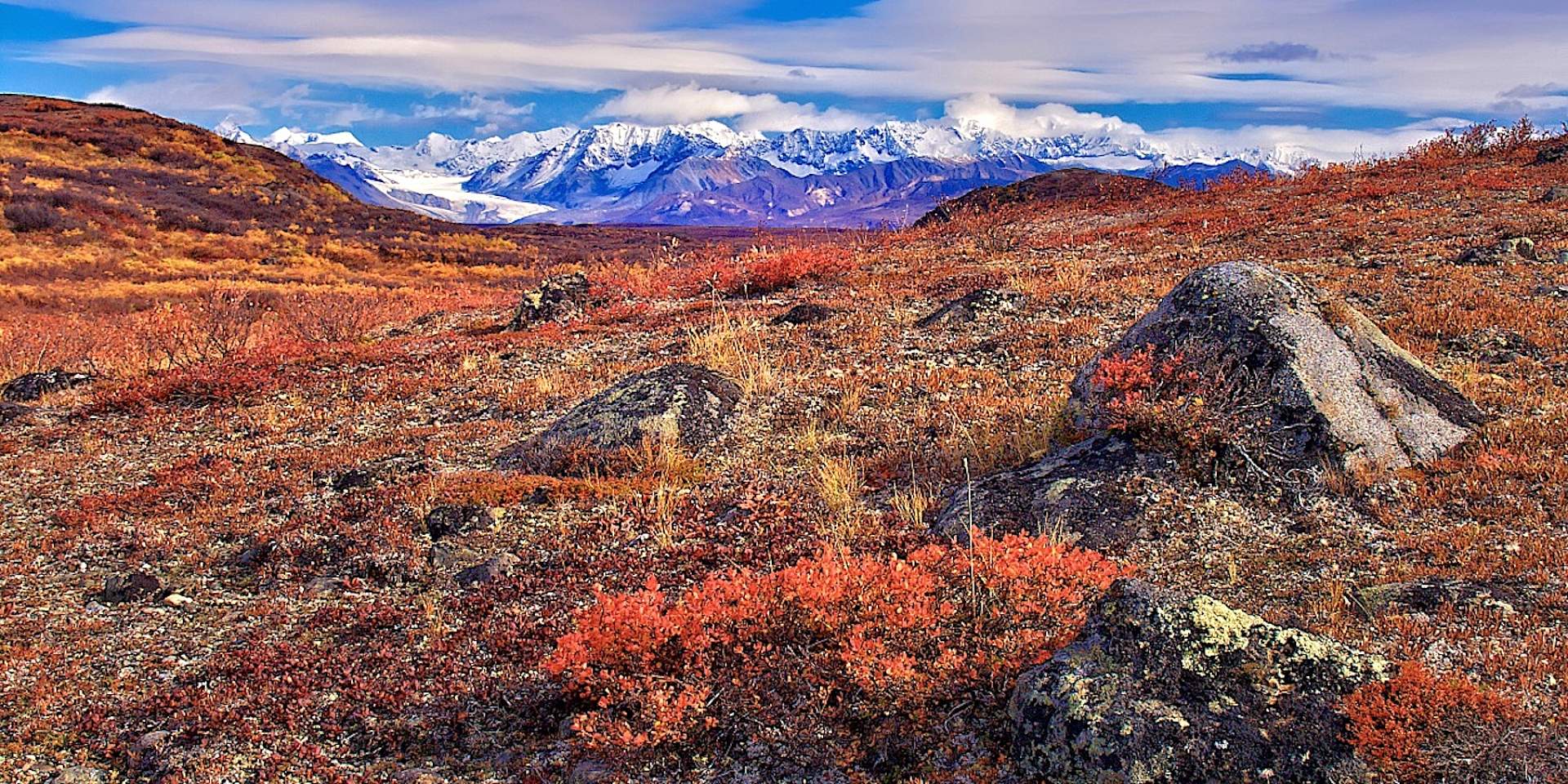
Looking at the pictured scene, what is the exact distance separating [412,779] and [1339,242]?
21372 mm

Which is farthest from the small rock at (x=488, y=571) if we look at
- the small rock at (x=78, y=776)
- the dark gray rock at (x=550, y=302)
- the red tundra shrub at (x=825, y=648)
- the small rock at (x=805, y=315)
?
the dark gray rock at (x=550, y=302)

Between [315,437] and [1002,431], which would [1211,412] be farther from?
[315,437]

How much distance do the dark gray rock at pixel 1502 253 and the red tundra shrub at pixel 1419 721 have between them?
1499cm

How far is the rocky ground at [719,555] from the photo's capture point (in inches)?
215

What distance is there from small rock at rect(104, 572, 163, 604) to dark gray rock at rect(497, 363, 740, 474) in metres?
3.86

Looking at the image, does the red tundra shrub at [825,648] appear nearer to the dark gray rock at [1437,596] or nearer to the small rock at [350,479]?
the dark gray rock at [1437,596]

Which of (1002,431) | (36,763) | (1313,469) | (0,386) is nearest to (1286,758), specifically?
(1313,469)

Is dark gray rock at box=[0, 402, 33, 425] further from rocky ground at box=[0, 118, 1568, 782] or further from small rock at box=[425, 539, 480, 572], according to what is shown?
small rock at box=[425, 539, 480, 572]

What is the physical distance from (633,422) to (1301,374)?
723 centimetres

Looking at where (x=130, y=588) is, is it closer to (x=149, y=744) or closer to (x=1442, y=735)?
(x=149, y=744)

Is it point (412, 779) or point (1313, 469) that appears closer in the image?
point (412, 779)

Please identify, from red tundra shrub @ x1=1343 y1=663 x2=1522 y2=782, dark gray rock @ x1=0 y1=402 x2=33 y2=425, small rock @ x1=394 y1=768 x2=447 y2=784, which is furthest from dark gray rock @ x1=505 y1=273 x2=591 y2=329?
red tundra shrub @ x1=1343 y1=663 x2=1522 y2=782

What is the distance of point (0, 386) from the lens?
18.0 m

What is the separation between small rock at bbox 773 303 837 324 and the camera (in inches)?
709
